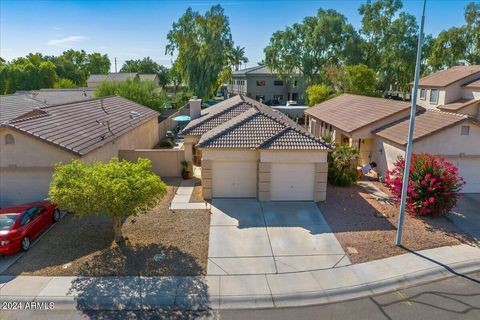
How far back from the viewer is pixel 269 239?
12.8 metres

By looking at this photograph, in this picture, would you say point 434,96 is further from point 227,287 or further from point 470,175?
point 227,287

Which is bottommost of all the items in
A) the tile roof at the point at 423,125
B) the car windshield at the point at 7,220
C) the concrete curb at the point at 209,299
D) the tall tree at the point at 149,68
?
the concrete curb at the point at 209,299

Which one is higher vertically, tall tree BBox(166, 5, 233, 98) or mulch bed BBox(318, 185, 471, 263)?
tall tree BBox(166, 5, 233, 98)

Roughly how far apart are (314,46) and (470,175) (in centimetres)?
3730

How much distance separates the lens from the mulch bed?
40.1 ft

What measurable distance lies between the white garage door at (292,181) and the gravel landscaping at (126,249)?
12.2 feet

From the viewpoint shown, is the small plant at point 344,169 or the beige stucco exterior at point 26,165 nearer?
the beige stucco exterior at point 26,165

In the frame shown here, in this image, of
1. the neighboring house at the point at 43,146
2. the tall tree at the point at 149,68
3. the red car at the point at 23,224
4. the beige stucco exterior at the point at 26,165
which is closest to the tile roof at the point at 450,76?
the neighboring house at the point at 43,146

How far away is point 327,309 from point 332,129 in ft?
65.0

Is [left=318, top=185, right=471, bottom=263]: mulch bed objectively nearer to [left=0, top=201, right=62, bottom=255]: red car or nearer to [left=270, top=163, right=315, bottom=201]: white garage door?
[left=270, top=163, right=315, bottom=201]: white garage door

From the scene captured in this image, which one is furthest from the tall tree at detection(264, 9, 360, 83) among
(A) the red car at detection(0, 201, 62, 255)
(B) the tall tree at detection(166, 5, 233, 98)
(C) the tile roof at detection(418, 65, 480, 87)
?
(A) the red car at detection(0, 201, 62, 255)

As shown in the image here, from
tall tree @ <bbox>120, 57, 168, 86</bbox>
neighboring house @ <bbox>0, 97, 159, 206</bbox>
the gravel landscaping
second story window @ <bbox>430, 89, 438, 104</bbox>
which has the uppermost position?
tall tree @ <bbox>120, 57, 168, 86</bbox>

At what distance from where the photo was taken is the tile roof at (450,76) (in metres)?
34.6

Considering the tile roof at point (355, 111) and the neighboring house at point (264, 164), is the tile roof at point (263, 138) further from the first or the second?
the tile roof at point (355, 111)
